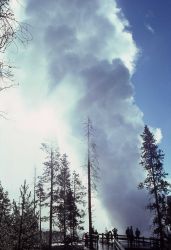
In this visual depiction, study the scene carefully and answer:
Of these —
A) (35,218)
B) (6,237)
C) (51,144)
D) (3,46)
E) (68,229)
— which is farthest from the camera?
(68,229)

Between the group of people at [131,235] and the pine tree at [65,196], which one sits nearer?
the group of people at [131,235]

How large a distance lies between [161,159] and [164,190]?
12.5 ft

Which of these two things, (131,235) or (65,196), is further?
(65,196)

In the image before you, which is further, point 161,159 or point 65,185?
point 65,185

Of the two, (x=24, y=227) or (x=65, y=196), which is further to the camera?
(x=65, y=196)

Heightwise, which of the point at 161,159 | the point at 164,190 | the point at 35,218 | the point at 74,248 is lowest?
the point at 74,248

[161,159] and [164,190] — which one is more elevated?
[161,159]

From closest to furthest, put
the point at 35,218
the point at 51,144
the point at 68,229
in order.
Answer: the point at 35,218, the point at 51,144, the point at 68,229

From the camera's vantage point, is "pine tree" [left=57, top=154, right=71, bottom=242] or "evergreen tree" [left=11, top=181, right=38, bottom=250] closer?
"evergreen tree" [left=11, top=181, right=38, bottom=250]

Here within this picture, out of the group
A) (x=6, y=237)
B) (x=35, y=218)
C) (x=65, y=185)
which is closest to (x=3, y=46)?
(x=6, y=237)

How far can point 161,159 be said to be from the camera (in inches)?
1628

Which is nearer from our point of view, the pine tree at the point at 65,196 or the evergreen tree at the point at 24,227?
the evergreen tree at the point at 24,227

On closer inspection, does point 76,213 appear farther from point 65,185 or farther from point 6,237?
point 6,237

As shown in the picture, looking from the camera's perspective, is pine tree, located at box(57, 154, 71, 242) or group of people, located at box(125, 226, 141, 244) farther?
pine tree, located at box(57, 154, 71, 242)
